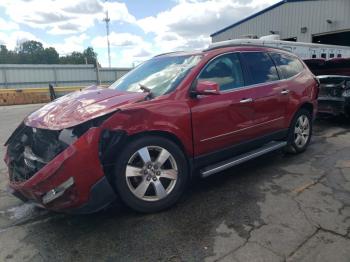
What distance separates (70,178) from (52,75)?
2664 centimetres

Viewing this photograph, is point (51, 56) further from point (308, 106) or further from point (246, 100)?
point (246, 100)

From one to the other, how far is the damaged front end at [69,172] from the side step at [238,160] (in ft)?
3.94

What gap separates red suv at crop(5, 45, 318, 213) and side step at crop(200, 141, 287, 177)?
1 centimetres

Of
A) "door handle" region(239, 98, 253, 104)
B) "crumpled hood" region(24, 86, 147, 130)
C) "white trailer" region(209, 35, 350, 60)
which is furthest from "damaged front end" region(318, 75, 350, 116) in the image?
"white trailer" region(209, 35, 350, 60)

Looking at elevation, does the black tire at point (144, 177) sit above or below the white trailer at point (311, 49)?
below

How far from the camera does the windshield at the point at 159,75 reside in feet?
12.9

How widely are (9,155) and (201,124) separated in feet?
7.09

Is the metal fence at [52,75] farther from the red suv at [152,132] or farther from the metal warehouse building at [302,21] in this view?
the red suv at [152,132]

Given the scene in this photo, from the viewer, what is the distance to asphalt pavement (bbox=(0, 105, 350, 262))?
291 cm

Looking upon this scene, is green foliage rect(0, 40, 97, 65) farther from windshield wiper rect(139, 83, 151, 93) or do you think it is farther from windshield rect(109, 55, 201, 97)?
windshield wiper rect(139, 83, 151, 93)

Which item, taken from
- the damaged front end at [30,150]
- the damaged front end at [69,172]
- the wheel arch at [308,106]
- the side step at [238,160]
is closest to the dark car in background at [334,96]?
the wheel arch at [308,106]

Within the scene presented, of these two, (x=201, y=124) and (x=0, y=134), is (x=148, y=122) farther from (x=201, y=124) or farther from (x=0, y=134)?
(x=0, y=134)

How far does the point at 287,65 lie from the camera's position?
5.38 metres

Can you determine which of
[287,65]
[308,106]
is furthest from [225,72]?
[308,106]
